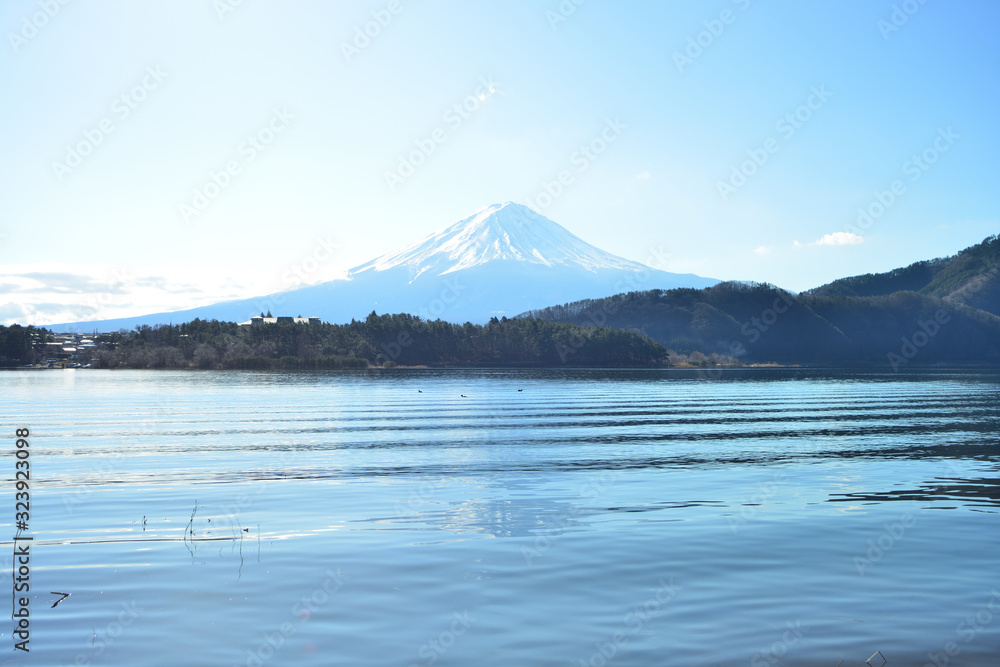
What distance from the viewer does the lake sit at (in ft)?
38.3

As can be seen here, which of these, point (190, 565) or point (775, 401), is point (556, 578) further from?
point (775, 401)

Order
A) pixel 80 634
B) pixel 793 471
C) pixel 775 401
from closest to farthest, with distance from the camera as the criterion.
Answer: pixel 80 634
pixel 793 471
pixel 775 401

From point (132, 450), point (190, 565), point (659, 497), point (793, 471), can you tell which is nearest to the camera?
point (190, 565)

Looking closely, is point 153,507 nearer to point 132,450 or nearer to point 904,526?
point 132,450

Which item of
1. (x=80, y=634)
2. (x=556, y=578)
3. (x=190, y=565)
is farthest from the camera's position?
(x=190, y=565)

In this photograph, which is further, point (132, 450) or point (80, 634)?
point (132, 450)

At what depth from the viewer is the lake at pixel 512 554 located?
38.3ft

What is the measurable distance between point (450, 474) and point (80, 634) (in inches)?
796

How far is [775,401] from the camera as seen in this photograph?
84.9 m

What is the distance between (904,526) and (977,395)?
8292cm

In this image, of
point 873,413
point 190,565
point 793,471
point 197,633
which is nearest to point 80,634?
point 197,633

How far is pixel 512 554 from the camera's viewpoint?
17.2m

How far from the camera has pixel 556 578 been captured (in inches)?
597

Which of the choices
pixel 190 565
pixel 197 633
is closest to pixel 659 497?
pixel 190 565
